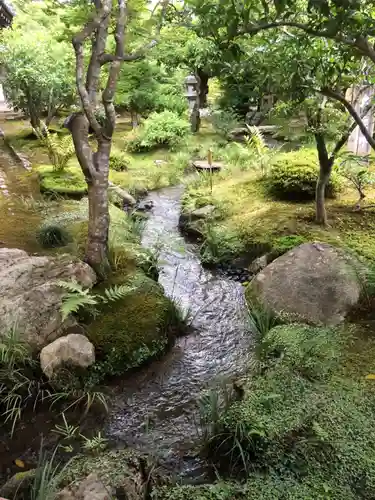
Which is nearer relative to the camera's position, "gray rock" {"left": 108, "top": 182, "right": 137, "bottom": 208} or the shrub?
"gray rock" {"left": 108, "top": 182, "right": 137, "bottom": 208}

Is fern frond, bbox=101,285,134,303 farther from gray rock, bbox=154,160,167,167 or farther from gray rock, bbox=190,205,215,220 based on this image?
gray rock, bbox=154,160,167,167

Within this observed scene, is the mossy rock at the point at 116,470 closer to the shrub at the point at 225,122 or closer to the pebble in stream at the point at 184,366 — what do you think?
the pebble in stream at the point at 184,366

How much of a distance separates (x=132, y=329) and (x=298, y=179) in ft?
14.7

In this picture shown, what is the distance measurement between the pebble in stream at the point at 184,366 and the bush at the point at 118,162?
454cm

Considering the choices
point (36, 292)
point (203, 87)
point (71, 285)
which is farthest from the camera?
point (203, 87)

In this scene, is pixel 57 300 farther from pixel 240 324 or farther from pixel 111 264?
pixel 240 324

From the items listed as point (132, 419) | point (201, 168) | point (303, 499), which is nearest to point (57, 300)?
point (132, 419)

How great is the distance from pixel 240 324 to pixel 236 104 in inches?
439

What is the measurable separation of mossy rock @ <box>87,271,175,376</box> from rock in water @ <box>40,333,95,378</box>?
0.15 metres

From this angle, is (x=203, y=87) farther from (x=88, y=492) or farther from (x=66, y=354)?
(x=88, y=492)

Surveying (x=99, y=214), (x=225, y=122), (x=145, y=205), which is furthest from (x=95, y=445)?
(x=225, y=122)

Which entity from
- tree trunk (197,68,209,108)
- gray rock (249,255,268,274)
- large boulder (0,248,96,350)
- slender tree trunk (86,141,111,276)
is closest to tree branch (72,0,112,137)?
slender tree trunk (86,141,111,276)

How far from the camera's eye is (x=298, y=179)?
7582 millimetres

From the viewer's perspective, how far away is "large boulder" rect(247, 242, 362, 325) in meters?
4.70
